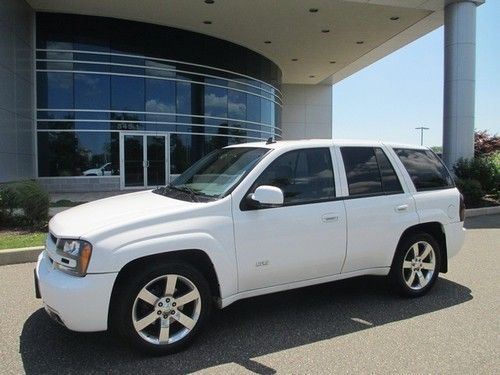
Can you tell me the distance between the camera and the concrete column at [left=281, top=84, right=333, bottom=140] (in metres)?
34.2

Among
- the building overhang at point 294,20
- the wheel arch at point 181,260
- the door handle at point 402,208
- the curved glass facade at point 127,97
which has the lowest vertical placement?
the wheel arch at point 181,260

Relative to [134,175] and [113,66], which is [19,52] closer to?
[113,66]

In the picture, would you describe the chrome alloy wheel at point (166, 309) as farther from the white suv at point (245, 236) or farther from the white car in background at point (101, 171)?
the white car in background at point (101, 171)

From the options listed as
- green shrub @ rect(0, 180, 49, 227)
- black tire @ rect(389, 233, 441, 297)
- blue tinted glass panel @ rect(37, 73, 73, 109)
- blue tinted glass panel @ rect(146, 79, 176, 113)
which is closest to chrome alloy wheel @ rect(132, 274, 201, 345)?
black tire @ rect(389, 233, 441, 297)

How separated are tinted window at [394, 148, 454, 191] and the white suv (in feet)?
0.06

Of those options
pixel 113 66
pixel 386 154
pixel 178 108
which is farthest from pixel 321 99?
pixel 386 154

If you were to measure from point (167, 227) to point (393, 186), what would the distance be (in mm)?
2689

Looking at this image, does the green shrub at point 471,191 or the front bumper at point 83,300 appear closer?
the front bumper at point 83,300

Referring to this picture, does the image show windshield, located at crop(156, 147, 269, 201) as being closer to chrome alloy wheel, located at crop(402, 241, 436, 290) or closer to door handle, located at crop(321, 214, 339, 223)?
door handle, located at crop(321, 214, 339, 223)

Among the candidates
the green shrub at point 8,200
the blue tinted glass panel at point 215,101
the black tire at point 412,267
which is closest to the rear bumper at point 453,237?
the black tire at point 412,267

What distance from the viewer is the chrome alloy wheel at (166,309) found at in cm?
368

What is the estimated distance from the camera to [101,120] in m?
18.9

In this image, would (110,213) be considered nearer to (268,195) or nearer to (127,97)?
(268,195)

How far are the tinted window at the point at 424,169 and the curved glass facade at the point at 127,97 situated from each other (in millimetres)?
15708
